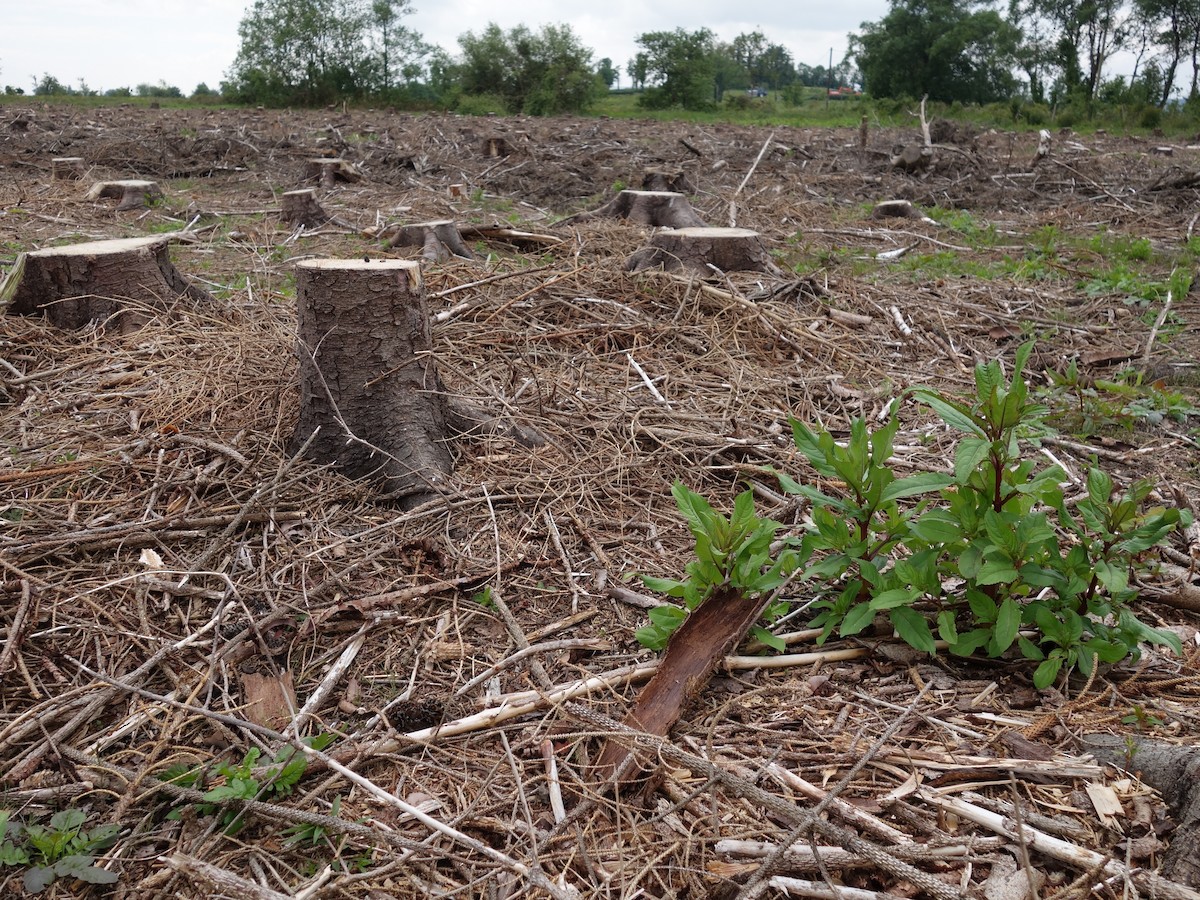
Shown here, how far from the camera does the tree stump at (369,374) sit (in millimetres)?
3191

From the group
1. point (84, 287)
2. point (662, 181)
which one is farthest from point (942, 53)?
point (84, 287)

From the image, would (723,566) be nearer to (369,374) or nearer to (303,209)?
(369,374)

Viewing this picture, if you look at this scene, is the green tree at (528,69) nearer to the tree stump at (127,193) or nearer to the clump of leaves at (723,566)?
the tree stump at (127,193)

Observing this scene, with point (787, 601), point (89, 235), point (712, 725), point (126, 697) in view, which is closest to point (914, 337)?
point (787, 601)

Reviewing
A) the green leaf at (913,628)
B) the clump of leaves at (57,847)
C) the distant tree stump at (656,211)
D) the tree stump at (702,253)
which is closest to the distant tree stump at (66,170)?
the distant tree stump at (656,211)

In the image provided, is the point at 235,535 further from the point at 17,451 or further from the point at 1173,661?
the point at 1173,661

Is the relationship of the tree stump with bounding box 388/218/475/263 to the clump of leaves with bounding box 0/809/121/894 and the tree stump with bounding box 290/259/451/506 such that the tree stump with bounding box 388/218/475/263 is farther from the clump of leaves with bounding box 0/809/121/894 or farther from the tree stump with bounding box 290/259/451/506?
the clump of leaves with bounding box 0/809/121/894

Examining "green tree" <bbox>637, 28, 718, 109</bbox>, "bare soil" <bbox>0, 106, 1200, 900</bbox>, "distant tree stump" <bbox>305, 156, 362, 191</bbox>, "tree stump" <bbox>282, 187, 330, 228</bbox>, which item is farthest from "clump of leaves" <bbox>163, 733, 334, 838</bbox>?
"green tree" <bbox>637, 28, 718, 109</bbox>

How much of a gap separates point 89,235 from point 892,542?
8.06m

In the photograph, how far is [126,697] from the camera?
2314mm

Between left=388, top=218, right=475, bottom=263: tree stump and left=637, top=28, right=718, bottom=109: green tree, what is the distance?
31597 millimetres

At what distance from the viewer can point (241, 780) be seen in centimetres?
194

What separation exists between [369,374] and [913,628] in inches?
85.7

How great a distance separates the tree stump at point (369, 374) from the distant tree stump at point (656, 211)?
5.13m
